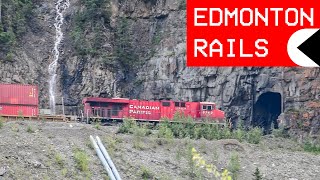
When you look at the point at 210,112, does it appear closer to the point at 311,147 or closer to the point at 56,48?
the point at 311,147

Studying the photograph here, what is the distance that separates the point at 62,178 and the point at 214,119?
1639 centimetres

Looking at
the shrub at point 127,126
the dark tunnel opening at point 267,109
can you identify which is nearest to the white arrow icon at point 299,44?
the shrub at point 127,126

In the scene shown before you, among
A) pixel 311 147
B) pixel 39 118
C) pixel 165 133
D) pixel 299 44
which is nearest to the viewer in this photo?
pixel 299 44

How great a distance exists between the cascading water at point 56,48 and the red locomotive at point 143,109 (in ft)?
21.5

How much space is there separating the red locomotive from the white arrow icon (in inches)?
1301

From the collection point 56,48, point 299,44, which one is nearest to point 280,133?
point 56,48

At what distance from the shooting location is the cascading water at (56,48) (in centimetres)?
4953

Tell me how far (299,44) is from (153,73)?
141ft

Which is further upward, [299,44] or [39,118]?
[299,44]

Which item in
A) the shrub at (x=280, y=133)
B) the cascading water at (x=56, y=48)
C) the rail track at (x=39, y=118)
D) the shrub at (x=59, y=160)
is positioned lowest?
the shrub at (x=59, y=160)

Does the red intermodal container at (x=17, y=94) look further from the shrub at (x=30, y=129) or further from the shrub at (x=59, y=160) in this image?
the shrub at (x=59, y=160)

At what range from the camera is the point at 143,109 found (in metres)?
42.0

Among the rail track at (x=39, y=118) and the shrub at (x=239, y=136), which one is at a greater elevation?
the rail track at (x=39, y=118)

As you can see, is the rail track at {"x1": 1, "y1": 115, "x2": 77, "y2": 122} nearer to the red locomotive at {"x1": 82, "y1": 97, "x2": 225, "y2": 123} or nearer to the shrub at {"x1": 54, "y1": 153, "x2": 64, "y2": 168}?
the red locomotive at {"x1": 82, "y1": 97, "x2": 225, "y2": 123}
